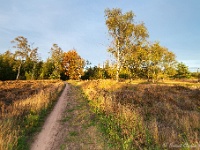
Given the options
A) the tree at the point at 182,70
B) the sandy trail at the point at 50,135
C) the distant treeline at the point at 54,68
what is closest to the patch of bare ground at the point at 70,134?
the sandy trail at the point at 50,135

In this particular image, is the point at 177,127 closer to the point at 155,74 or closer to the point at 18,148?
the point at 18,148

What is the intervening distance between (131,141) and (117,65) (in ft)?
98.5

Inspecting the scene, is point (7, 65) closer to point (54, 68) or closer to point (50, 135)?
point (54, 68)

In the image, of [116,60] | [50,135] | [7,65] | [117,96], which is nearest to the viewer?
[50,135]

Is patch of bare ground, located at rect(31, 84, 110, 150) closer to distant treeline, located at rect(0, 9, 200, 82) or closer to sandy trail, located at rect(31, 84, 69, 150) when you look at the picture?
sandy trail, located at rect(31, 84, 69, 150)

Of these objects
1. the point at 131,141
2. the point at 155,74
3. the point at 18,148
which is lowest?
the point at 18,148

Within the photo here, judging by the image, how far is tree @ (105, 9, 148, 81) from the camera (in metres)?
37.5

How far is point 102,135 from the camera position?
8.47m

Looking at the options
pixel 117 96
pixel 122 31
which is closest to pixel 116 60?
pixel 122 31

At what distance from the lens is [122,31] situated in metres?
38.0

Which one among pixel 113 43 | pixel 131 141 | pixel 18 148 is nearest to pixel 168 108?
pixel 131 141

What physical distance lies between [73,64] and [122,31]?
37.8 m

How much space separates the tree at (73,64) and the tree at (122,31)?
33186 mm

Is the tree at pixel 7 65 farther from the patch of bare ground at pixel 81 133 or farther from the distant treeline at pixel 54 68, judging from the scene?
the patch of bare ground at pixel 81 133
